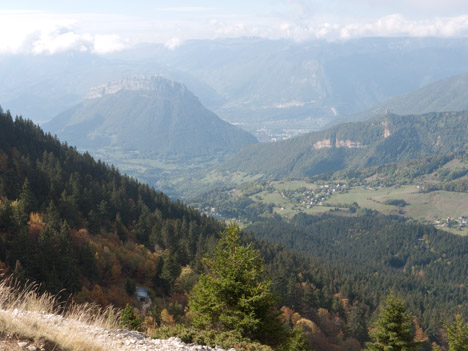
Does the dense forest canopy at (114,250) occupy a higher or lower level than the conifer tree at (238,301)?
lower

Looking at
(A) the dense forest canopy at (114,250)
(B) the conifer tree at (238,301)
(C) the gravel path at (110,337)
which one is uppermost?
(C) the gravel path at (110,337)

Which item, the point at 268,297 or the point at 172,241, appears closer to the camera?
the point at 268,297

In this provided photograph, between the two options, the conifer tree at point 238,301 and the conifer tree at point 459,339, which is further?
the conifer tree at point 459,339

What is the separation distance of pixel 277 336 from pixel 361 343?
217 feet

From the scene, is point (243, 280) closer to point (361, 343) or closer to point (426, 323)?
point (361, 343)

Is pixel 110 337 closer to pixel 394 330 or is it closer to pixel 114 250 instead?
pixel 394 330

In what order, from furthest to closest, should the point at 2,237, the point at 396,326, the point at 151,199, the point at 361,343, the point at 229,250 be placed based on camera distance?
the point at 151,199, the point at 361,343, the point at 2,237, the point at 396,326, the point at 229,250

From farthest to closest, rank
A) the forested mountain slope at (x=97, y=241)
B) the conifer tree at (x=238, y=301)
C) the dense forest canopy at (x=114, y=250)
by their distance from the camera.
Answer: the dense forest canopy at (x=114, y=250) → the forested mountain slope at (x=97, y=241) → the conifer tree at (x=238, y=301)

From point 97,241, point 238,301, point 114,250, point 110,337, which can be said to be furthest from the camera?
point 97,241

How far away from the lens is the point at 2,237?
45.0 meters

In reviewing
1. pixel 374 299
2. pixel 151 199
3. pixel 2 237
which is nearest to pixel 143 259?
pixel 2 237

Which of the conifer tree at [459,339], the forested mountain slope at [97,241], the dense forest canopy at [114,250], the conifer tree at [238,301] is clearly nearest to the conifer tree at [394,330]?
the conifer tree at [459,339]

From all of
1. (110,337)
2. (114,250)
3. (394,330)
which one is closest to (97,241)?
(114,250)

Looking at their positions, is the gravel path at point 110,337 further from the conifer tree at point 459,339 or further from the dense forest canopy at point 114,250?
the conifer tree at point 459,339
